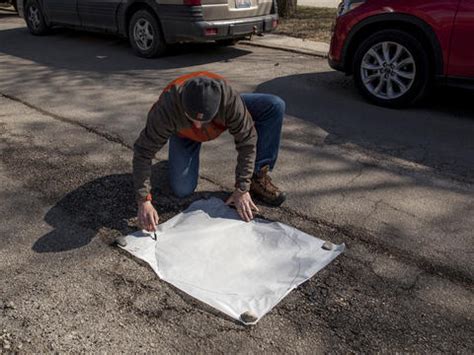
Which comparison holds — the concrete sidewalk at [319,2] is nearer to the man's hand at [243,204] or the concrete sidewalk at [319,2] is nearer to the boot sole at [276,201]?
the boot sole at [276,201]

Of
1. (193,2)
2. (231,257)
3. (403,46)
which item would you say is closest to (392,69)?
(403,46)

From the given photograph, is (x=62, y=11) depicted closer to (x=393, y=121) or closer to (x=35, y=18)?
(x=35, y=18)

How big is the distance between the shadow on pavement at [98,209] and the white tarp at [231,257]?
0.19 meters

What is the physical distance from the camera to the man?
2.32 meters

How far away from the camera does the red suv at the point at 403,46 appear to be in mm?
4410

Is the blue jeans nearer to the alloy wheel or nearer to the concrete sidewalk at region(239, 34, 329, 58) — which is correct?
the alloy wheel

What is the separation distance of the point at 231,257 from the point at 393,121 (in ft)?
8.81

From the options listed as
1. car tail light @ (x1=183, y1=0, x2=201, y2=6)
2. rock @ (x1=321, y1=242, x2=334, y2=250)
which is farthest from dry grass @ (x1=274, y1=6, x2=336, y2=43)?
rock @ (x1=321, y1=242, x2=334, y2=250)

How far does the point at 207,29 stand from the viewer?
254 inches

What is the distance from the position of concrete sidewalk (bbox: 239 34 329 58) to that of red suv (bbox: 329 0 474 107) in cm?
213

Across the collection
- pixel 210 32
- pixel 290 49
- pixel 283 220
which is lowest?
pixel 283 220

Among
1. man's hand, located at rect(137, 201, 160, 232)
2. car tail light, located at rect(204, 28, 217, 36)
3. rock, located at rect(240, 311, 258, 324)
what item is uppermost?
car tail light, located at rect(204, 28, 217, 36)

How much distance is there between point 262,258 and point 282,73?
414 cm

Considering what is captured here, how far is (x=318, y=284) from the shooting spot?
240 centimetres
